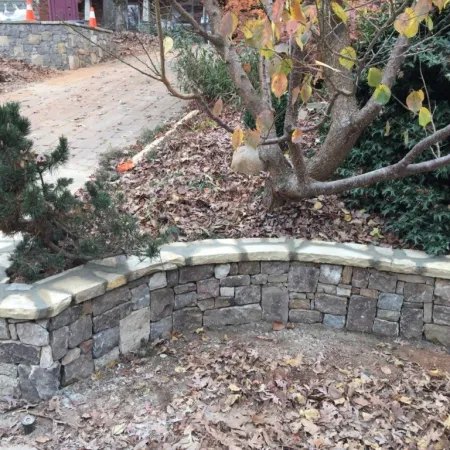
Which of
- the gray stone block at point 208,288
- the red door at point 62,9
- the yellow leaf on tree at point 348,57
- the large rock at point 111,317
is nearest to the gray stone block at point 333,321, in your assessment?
the gray stone block at point 208,288

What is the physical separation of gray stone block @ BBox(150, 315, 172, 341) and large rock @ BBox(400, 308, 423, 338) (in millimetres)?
1582

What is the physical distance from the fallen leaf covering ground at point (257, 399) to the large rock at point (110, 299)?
0.41m

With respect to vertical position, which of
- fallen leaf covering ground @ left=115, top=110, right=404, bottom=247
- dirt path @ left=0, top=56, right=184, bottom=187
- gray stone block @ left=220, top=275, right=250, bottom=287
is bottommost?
gray stone block @ left=220, top=275, right=250, bottom=287

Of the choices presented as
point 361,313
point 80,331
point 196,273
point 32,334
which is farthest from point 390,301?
point 32,334

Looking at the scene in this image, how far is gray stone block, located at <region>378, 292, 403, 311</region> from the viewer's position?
327cm

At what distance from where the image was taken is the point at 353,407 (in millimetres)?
2697

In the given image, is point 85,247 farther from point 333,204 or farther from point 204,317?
point 333,204

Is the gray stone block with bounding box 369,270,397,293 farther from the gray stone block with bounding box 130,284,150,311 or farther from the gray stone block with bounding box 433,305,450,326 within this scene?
the gray stone block with bounding box 130,284,150,311

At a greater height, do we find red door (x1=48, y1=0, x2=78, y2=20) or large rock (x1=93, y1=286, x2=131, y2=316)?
red door (x1=48, y1=0, x2=78, y2=20)

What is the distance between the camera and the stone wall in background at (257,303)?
2.92 meters

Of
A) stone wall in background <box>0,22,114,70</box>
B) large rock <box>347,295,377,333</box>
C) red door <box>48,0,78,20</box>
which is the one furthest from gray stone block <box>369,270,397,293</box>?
red door <box>48,0,78,20</box>

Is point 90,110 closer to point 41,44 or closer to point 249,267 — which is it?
point 41,44

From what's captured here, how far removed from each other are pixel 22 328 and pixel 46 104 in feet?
20.0

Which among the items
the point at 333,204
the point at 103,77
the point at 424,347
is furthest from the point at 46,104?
the point at 424,347
